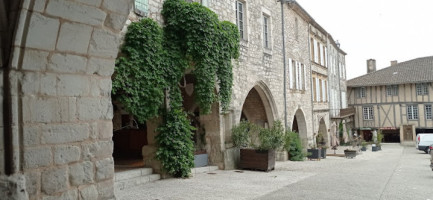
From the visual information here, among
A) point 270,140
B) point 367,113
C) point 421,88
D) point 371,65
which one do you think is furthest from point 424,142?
point 270,140

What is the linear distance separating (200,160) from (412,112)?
2182 centimetres

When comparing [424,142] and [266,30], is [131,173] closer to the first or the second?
[266,30]

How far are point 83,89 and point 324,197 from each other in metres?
3.62

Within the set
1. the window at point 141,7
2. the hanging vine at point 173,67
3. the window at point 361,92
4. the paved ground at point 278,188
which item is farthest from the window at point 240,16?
the window at point 361,92

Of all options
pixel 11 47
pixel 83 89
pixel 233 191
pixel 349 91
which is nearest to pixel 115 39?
pixel 83 89

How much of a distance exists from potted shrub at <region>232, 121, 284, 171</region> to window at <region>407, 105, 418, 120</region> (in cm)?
2012

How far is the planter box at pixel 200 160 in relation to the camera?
24.2 feet

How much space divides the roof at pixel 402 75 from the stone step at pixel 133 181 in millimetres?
23007

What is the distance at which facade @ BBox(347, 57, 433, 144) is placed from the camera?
78.0 ft

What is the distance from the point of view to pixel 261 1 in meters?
10.5

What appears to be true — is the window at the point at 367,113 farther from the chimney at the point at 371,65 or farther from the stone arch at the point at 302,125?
the stone arch at the point at 302,125

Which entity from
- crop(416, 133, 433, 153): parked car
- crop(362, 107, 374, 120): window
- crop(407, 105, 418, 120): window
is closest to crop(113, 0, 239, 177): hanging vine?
crop(416, 133, 433, 153): parked car

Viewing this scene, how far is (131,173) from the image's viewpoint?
5.61m

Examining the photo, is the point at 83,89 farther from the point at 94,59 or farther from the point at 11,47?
the point at 11,47
